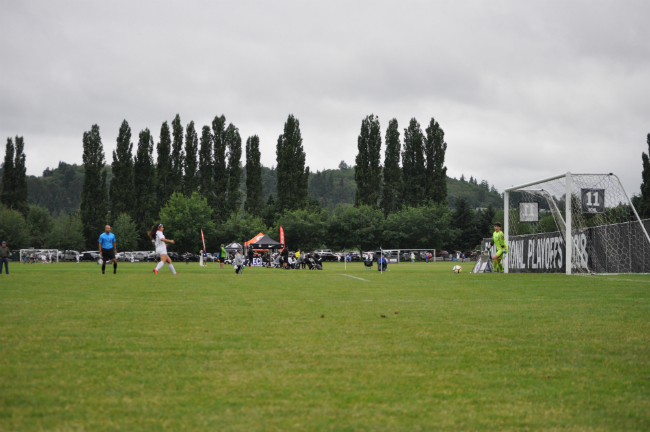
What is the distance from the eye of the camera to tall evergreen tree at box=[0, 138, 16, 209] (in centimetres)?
8269

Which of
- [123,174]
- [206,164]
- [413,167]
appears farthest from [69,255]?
[413,167]

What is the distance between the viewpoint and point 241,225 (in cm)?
8056

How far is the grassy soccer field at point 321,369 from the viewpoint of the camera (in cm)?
362

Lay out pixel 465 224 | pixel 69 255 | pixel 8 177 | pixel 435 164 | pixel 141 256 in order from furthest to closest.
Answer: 1. pixel 465 224
2. pixel 69 255
3. pixel 8 177
4. pixel 141 256
5. pixel 435 164

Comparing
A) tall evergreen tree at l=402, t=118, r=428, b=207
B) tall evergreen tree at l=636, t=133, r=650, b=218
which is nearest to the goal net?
tall evergreen tree at l=636, t=133, r=650, b=218

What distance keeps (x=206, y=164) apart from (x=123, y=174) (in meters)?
11.1

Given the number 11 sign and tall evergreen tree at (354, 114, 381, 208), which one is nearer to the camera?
the number 11 sign

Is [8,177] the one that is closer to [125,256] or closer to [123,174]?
[123,174]

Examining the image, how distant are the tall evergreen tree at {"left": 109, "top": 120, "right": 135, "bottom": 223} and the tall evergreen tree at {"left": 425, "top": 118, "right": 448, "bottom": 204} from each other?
1543 inches

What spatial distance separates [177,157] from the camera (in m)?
79.9

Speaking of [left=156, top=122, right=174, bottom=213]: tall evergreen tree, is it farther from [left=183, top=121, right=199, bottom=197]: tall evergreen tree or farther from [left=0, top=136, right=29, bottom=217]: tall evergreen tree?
[left=0, top=136, right=29, bottom=217]: tall evergreen tree

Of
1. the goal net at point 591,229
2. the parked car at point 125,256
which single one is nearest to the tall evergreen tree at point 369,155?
the parked car at point 125,256

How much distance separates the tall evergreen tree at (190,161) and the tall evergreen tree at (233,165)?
4333 millimetres

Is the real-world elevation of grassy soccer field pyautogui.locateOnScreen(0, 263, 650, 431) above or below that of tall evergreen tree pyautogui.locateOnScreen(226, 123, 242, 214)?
below
